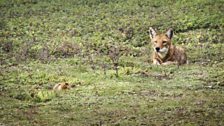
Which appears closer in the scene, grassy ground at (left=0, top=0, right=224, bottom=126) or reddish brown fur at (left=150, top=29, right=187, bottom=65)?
grassy ground at (left=0, top=0, right=224, bottom=126)

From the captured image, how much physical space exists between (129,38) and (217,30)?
11.8 ft

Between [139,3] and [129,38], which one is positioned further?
[139,3]

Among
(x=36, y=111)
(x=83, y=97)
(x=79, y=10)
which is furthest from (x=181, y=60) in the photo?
(x=79, y=10)

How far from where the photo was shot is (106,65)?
1950cm

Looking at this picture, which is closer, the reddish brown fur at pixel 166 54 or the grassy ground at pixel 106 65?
the grassy ground at pixel 106 65

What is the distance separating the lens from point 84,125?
1173 centimetres

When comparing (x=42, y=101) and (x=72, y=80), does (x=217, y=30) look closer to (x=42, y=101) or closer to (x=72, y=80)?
(x=72, y=80)

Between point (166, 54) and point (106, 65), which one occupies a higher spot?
point (166, 54)

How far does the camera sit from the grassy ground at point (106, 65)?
41.8ft

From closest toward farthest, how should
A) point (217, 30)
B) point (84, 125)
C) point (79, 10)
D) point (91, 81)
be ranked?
point (84, 125) → point (91, 81) → point (217, 30) → point (79, 10)

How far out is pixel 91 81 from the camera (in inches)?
643

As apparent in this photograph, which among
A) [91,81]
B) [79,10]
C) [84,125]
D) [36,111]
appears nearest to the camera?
[84,125]

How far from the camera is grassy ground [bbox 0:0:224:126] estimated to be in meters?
12.7

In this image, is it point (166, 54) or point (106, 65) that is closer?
point (106, 65)
